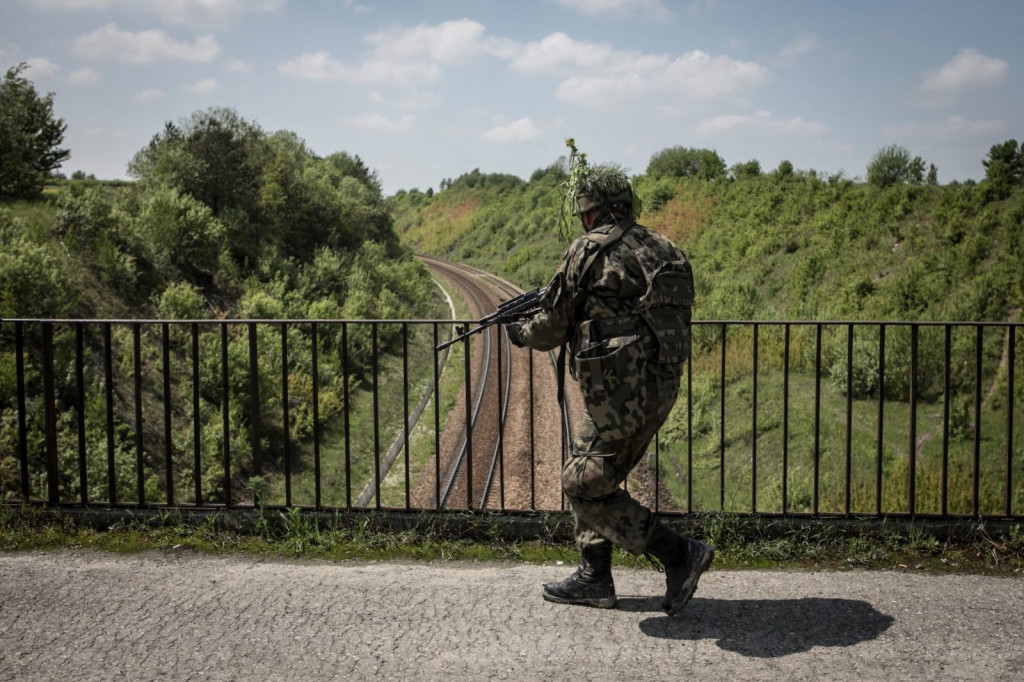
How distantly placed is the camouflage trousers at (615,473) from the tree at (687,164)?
39248 millimetres

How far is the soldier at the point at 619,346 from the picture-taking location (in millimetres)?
3648

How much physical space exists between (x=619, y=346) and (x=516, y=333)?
547mm

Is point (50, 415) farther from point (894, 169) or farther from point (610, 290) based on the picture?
point (894, 169)

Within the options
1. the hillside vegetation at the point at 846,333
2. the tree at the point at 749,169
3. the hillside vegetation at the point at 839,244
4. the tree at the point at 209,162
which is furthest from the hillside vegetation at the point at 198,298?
the tree at the point at 749,169

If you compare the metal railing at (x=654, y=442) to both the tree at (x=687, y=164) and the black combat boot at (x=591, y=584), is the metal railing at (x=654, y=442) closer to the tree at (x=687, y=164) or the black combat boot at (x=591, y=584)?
the black combat boot at (x=591, y=584)

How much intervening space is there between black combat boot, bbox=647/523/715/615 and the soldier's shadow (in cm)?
14

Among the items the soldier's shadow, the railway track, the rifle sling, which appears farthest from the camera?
the railway track

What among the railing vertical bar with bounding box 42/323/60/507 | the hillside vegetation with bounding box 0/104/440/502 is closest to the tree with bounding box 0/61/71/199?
the hillside vegetation with bounding box 0/104/440/502

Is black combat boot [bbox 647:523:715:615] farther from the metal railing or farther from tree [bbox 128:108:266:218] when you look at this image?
tree [bbox 128:108:266:218]

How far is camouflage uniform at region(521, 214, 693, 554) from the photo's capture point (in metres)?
3.64

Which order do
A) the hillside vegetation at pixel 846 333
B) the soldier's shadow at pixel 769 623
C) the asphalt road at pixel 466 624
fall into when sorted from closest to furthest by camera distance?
1. the asphalt road at pixel 466 624
2. the soldier's shadow at pixel 769 623
3. the hillside vegetation at pixel 846 333

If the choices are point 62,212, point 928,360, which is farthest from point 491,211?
point 928,360

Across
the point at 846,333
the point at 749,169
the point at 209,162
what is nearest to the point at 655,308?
the point at 846,333

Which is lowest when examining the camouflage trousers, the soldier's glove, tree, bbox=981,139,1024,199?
the camouflage trousers
